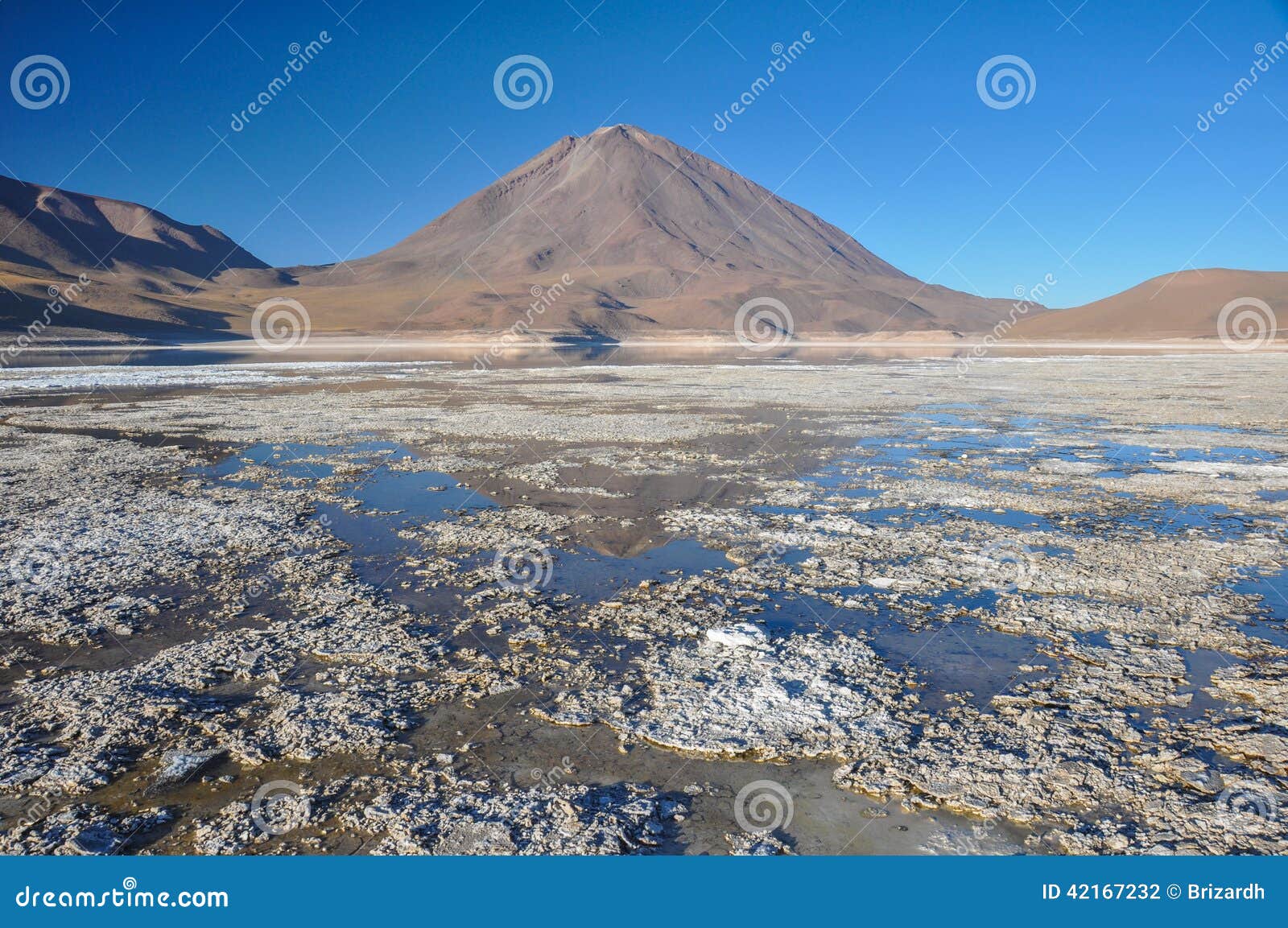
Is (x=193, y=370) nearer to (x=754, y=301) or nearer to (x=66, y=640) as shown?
(x=66, y=640)

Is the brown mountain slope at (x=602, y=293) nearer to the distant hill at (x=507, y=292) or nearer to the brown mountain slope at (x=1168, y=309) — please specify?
the distant hill at (x=507, y=292)

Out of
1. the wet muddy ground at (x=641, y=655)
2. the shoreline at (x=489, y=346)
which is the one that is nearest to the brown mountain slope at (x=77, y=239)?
the shoreline at (x=489, y=346)

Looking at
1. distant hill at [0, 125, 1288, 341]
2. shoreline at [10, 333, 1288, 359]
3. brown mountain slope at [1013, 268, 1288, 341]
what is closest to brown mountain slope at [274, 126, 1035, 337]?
distant hill at [0, 125, 1288, 341]

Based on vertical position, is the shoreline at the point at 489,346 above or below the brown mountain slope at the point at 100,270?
below

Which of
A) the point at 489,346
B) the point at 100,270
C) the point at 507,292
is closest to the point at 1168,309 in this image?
the point at 507,292

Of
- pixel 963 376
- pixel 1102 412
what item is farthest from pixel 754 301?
pixel 1102 412

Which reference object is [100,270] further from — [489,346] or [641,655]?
[641,655]
